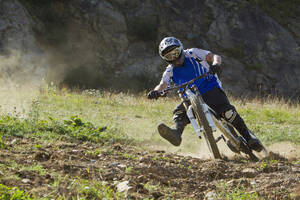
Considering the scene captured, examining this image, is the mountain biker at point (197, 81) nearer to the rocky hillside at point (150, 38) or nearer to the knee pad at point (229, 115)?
the knee pad at point (229, 115)

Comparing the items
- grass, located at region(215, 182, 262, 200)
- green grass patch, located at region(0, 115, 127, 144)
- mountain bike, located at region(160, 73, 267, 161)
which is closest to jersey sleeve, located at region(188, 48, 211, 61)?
mountain bike, located at region(160, 73, 267, 161)

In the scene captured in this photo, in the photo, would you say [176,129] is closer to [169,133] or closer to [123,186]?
[169,133]

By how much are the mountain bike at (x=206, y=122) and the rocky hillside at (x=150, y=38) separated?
20.8 metres

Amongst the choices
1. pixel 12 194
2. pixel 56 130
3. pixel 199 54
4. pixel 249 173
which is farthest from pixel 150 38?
pixel 12 194

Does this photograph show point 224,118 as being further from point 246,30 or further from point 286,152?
point 246,30

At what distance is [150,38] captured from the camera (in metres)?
29.7

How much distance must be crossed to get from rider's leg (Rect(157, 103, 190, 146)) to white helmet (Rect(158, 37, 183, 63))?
884 mm

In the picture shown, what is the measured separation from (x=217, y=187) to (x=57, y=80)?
24.5m

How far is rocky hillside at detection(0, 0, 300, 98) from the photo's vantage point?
27.8 metres

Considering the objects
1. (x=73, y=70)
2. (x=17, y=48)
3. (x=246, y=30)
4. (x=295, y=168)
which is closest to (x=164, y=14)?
(x=246, y=30)

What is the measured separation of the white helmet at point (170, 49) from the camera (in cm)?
666

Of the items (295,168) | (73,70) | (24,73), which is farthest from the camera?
(73,70)

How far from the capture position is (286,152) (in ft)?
25.7

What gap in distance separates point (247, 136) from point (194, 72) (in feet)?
4.58
